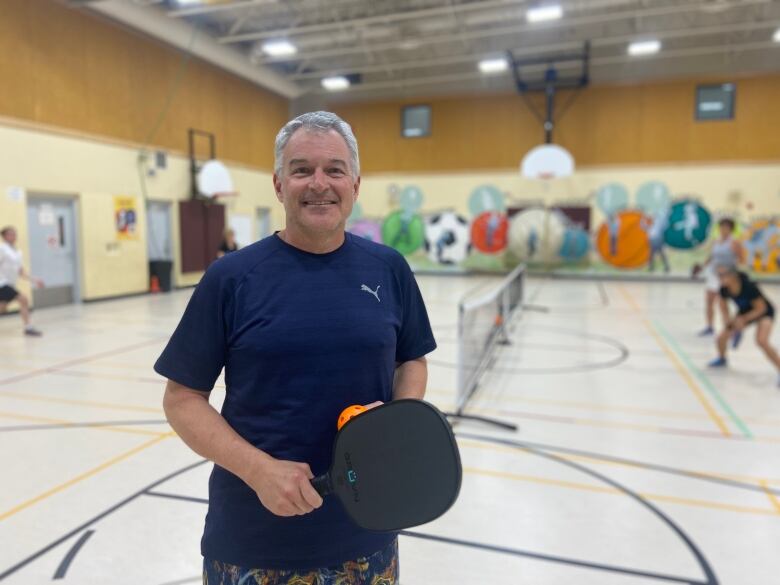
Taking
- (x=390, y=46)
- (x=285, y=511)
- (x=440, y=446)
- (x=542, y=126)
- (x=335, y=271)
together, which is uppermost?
(x=390, y=46)

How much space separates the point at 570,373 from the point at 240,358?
616 centimetres

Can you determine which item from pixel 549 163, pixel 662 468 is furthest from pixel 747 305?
pixel 549 163

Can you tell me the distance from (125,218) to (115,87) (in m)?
3.21

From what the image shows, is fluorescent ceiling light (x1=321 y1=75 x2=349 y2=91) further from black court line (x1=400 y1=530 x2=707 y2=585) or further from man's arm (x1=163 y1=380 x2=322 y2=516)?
man's arm (x1=163 y1=380 x2=322 y2=516)

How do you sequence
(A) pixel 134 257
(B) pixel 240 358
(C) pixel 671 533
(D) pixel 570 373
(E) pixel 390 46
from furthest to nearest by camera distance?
(E) pixel 390 46, (A) pixel 134 257, (D) pixel 570 373, (C) pixel 671 533, (B) pixel 240 358

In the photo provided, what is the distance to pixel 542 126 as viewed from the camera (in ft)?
64.7

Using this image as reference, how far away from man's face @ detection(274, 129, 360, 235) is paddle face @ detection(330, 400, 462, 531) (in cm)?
46

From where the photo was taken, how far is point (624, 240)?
63.6ft

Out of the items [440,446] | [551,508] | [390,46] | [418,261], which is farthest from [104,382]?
[418,261]

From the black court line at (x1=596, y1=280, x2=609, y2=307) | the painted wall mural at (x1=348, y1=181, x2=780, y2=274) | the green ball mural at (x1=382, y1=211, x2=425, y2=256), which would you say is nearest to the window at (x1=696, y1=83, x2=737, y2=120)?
the painted wall mural at (x1=348, y1=181, x2=780, y2=274)

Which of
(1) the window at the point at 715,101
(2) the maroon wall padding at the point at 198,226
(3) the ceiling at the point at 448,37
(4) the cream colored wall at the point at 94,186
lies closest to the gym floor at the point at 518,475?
(4) the cream colored wall at the point at 94,186

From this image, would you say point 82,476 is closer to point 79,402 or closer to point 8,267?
point 79,402

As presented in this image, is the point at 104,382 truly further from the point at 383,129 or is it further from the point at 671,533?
the point at 383,129

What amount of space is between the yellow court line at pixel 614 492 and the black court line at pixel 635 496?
8 centimetres
